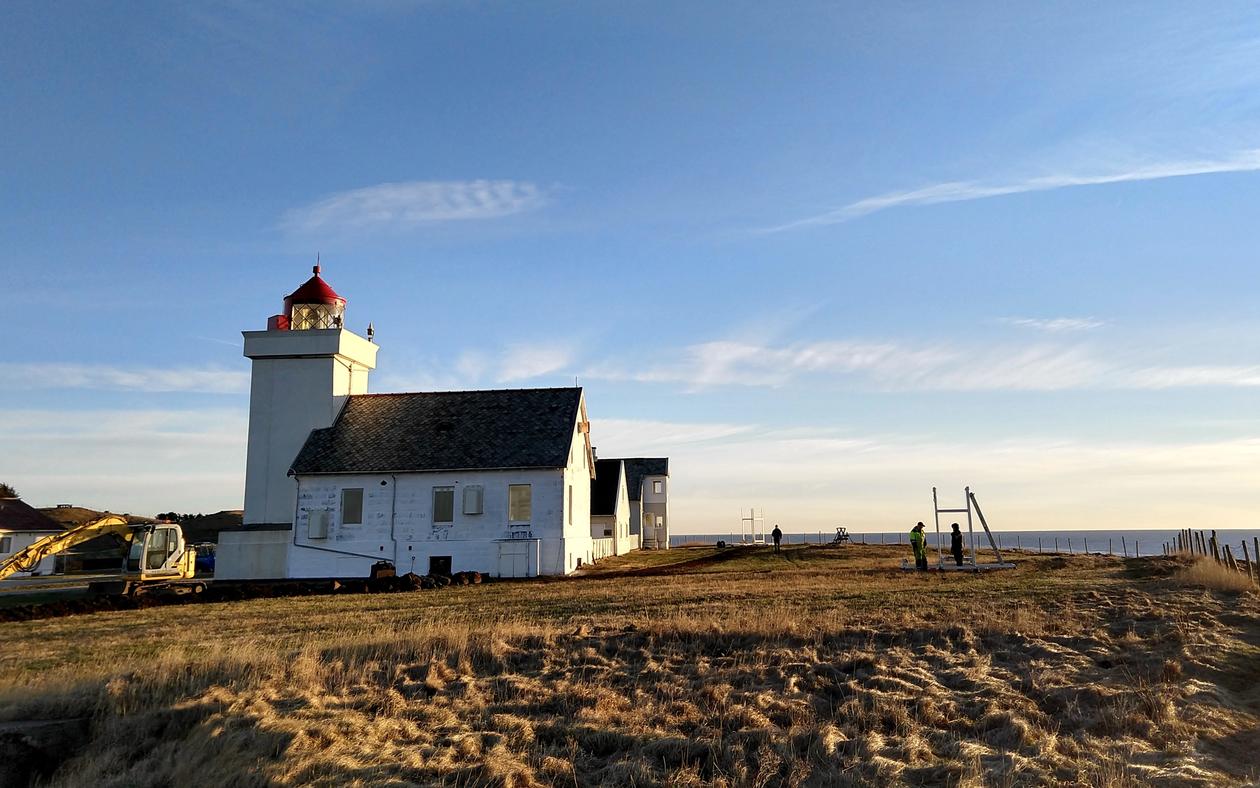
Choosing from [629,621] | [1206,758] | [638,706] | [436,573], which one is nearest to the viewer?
[1206,758]

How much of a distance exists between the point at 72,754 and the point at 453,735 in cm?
448

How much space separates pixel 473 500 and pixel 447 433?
3.78 meters

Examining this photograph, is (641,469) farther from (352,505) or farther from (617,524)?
(352,505)

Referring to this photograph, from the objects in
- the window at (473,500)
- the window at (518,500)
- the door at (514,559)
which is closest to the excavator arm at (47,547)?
the window at (473,500)

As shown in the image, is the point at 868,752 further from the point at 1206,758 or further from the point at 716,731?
the point at 1206,758

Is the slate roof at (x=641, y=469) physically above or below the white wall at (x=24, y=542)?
above

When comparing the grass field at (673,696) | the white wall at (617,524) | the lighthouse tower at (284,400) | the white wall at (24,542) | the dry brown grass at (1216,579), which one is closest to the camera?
the grass field at (673,696)

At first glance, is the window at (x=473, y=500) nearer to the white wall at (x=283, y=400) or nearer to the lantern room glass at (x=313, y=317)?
the white wall at (x=283, y=400)

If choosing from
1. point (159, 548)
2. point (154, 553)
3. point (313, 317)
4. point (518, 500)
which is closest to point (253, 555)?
point (159, 548)

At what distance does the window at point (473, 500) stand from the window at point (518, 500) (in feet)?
3.54

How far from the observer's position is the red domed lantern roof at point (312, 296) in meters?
38.7

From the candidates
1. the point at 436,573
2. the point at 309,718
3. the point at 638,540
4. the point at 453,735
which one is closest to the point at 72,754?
the point at 309,718

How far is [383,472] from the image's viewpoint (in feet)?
114

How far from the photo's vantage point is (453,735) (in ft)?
34.1
